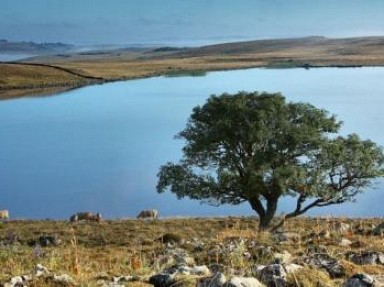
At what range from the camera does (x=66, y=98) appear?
422 feet

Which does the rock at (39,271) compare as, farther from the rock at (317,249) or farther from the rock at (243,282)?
the rock at (317,249)

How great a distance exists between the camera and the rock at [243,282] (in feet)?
20.0

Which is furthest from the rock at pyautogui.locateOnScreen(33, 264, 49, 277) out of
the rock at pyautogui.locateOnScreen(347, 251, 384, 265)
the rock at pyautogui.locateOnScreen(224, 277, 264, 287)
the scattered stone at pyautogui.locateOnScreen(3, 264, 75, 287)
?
the rock at pyautogui.locateOnScreen(347, 251, 384, 265)

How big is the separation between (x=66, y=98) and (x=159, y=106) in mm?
27754

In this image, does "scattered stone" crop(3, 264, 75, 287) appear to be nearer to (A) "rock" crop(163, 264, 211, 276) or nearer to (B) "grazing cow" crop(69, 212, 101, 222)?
(A) "rock" crop(163, 264, 211, 276)

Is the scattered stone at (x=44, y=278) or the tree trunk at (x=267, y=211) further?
the tree trunk at (x=267, y=211)

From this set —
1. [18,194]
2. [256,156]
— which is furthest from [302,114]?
[18,194]

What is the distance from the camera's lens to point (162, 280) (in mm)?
6609

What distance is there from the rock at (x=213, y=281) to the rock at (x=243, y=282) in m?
0.08

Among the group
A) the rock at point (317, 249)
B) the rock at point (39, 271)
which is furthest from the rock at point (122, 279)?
the rock at point (317, 249)

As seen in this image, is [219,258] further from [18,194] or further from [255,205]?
[18,194]

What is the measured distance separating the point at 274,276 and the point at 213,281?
27.9 inches

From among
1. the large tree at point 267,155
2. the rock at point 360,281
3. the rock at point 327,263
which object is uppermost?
the rock at point 360,281

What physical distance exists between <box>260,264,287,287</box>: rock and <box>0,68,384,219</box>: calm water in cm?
3626
